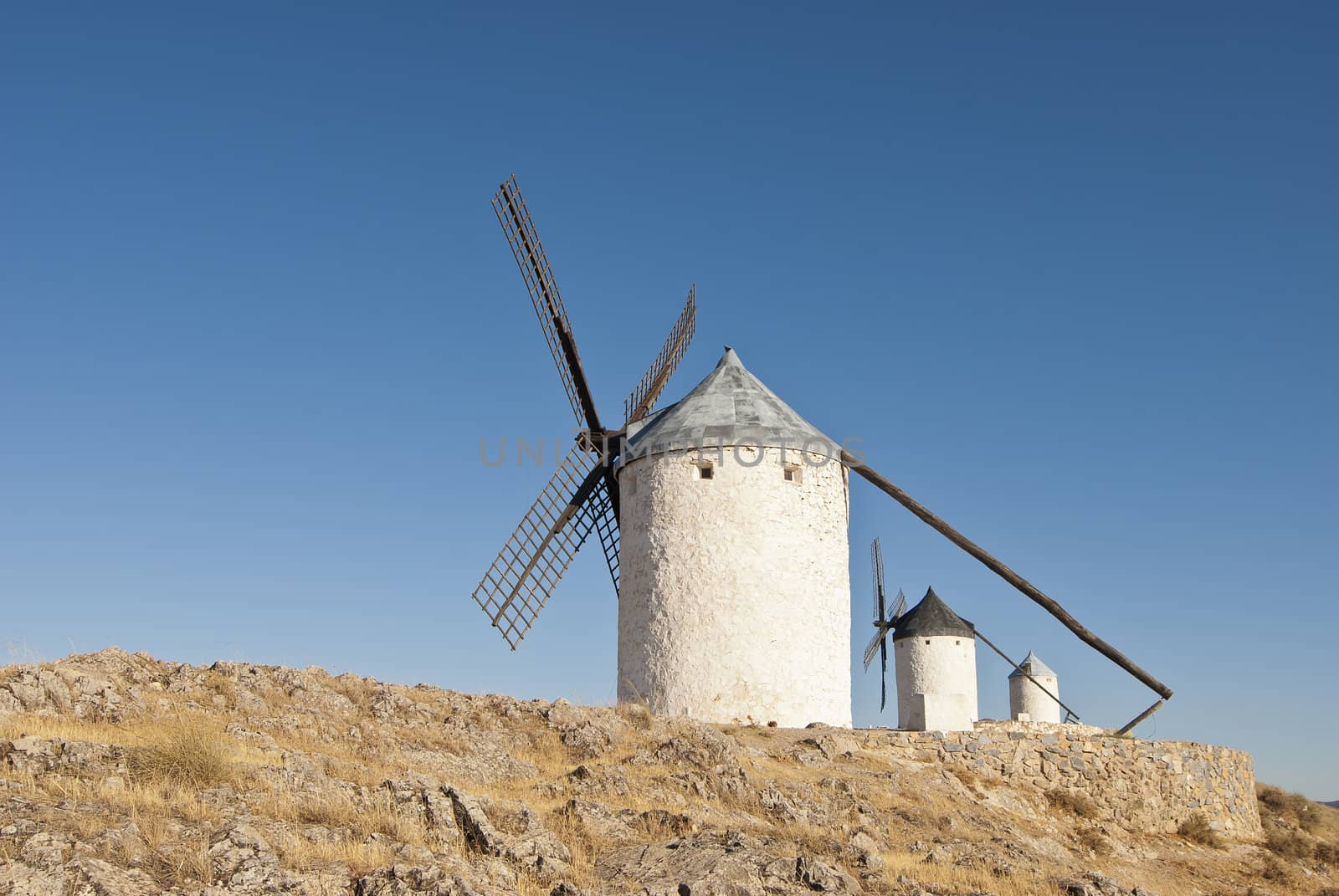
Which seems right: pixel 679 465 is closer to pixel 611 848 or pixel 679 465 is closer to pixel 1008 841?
pixel 1008 841

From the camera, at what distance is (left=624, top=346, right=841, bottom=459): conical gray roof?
1717cm

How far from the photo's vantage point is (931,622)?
21.1m

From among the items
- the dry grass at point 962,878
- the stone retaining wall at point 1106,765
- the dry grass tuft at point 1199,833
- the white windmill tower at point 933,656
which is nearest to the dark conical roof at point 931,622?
the white windmill tower at point 933,656

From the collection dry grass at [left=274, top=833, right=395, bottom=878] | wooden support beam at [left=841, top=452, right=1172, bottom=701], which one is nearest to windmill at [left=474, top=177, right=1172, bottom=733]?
wooden support beam at [left=841, top=452, right=1172, bottom=701]

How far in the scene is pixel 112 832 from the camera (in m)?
5.97

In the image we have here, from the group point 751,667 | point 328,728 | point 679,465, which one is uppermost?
point 679,465

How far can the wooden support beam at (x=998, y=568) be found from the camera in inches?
713

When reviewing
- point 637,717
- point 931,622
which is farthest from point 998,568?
point 637,717

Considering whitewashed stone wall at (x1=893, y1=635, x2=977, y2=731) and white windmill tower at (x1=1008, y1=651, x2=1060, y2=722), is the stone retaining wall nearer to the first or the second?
whitewashed stone wall at (x1=893, y1=635, x2=977, y2=731)

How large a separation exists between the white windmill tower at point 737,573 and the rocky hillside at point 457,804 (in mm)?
1986

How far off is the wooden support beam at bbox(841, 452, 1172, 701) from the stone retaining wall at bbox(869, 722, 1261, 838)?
1.58 metres

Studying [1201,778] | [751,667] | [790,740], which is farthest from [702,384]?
[1201,778]

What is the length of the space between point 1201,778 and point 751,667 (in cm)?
714

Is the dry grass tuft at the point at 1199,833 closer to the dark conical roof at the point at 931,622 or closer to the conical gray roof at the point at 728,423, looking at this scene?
the dark conical roof at the point at 931,622
